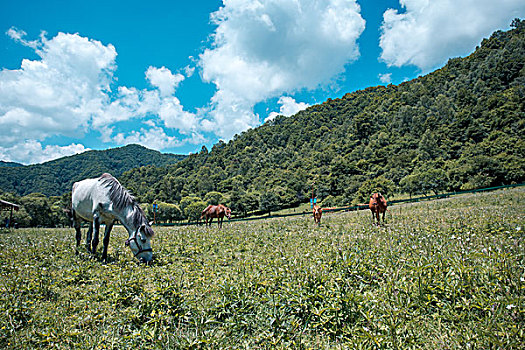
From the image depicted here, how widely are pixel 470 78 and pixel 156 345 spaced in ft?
530

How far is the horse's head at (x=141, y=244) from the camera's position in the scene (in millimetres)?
9453

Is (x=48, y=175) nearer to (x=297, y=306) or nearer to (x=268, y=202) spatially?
(x=268, y=202)

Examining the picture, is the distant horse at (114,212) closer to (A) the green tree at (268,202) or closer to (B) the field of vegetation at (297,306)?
(B) the field of vegetation at (297,306)

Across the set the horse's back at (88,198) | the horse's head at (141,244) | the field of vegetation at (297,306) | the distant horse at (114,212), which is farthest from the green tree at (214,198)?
the field of vegetation at (297,306)

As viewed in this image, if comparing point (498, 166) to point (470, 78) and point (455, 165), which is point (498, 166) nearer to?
point (455, 165)

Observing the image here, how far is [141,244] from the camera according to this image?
9523 mm

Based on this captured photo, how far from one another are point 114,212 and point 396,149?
4830 inches

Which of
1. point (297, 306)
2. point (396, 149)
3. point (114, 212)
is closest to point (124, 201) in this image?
point (114, 212)

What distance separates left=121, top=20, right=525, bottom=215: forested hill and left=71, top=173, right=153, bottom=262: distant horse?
77.9m

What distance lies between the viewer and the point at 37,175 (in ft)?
497

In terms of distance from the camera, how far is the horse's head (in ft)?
31.0

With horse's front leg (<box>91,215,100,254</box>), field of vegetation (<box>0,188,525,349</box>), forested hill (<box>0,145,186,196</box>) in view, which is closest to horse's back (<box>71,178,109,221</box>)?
horse's front leg (<box>91,215,100,254</box>)

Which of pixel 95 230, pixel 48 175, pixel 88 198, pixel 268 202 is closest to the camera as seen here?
pixel 95 230

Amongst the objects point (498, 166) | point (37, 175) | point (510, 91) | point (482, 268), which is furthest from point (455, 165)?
point (37, 175)
